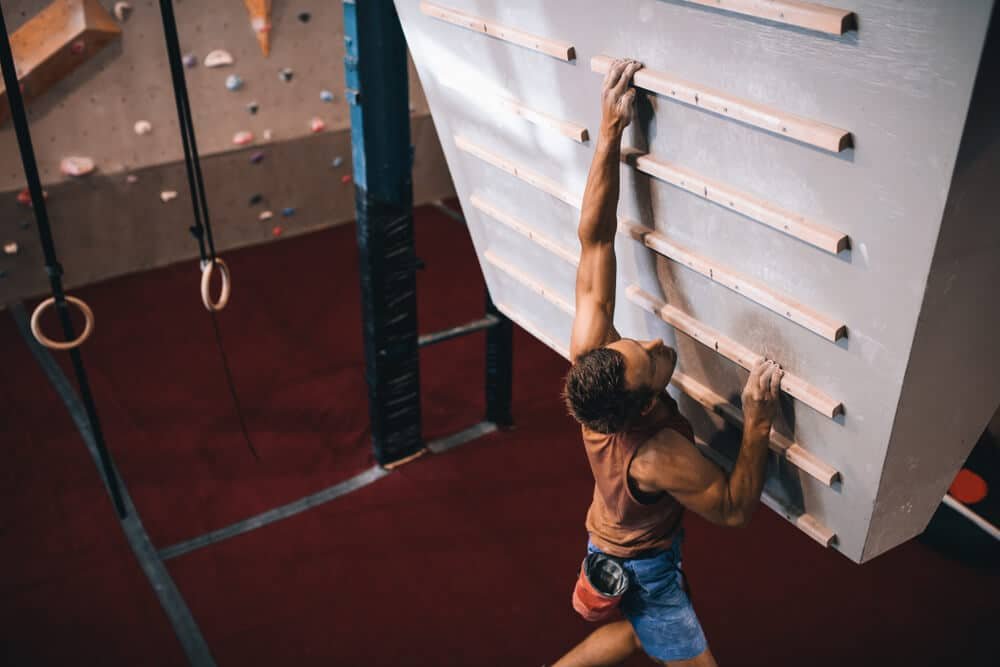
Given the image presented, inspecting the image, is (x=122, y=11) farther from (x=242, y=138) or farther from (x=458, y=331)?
(x=458, y=331)

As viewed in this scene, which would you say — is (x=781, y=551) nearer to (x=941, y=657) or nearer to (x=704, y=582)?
(x=704, y=582)

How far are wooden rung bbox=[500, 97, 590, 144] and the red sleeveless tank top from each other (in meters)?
0.77

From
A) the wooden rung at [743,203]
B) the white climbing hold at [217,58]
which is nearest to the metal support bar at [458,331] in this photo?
the wooden rung at [743,203]

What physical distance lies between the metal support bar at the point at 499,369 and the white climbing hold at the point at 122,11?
117 inches

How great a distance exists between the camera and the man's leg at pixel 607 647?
2910mm

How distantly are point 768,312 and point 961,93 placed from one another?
2.63 ft

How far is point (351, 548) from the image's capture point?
388cm

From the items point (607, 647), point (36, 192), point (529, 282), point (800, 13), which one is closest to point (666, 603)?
point (607, 647)

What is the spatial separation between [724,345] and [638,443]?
346 millimetres

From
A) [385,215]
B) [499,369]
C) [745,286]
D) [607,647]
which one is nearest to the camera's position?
[745,286]

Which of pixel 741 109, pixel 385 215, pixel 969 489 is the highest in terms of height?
pixel 741 109

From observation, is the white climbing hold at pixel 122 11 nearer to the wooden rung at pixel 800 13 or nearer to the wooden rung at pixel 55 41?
the wooden rung at pixel 55 41

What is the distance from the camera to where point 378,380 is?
13.4ft

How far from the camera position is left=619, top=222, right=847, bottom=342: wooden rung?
6.25 ft
